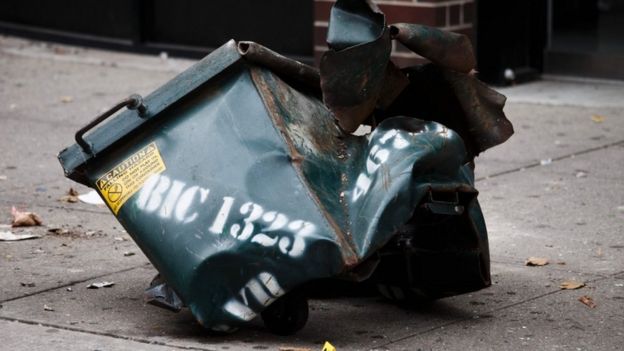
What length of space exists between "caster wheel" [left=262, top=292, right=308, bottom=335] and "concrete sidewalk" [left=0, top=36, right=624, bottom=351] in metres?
0.04

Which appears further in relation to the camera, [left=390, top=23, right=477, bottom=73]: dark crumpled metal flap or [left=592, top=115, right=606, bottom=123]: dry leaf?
[left=592, top=115, right=606, bottom=123]: dry leaf

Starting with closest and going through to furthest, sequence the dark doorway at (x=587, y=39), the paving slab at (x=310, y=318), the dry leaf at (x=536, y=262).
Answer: the paving slab at (x=310, y=318)
the dry leaf at (x=536, y=262)
the dark doorway at (x=587, y=39)

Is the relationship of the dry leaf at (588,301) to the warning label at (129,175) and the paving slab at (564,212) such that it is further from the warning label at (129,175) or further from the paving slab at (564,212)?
the warning label at (129,175)

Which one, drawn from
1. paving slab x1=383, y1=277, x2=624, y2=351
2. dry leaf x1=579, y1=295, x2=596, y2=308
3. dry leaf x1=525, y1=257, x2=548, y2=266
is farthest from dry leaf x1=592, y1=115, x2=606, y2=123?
dry leaf x1=579, y1=295, x2=596, y2=308

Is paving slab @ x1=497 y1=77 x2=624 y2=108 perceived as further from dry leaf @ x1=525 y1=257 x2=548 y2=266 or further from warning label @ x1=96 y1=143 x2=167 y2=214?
warning label @ x1=96 y1=143 x2=167 y2=214

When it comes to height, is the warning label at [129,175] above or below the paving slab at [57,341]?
above

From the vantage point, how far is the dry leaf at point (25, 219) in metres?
6.41

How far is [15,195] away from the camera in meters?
7.09

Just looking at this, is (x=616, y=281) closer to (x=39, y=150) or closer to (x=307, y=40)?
(x=39, y=150)

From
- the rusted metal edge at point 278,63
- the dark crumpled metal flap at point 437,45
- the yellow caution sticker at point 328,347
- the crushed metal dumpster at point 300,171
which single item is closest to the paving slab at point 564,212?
the crushed metal dumpster at point 300,171

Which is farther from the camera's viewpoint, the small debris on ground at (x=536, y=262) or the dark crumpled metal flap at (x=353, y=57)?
the small debris on ground at (x=536, y=262)

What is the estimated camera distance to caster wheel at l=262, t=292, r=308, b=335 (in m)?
4.68

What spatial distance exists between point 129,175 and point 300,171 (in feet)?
2.15

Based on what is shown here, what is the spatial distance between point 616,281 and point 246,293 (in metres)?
1.76
